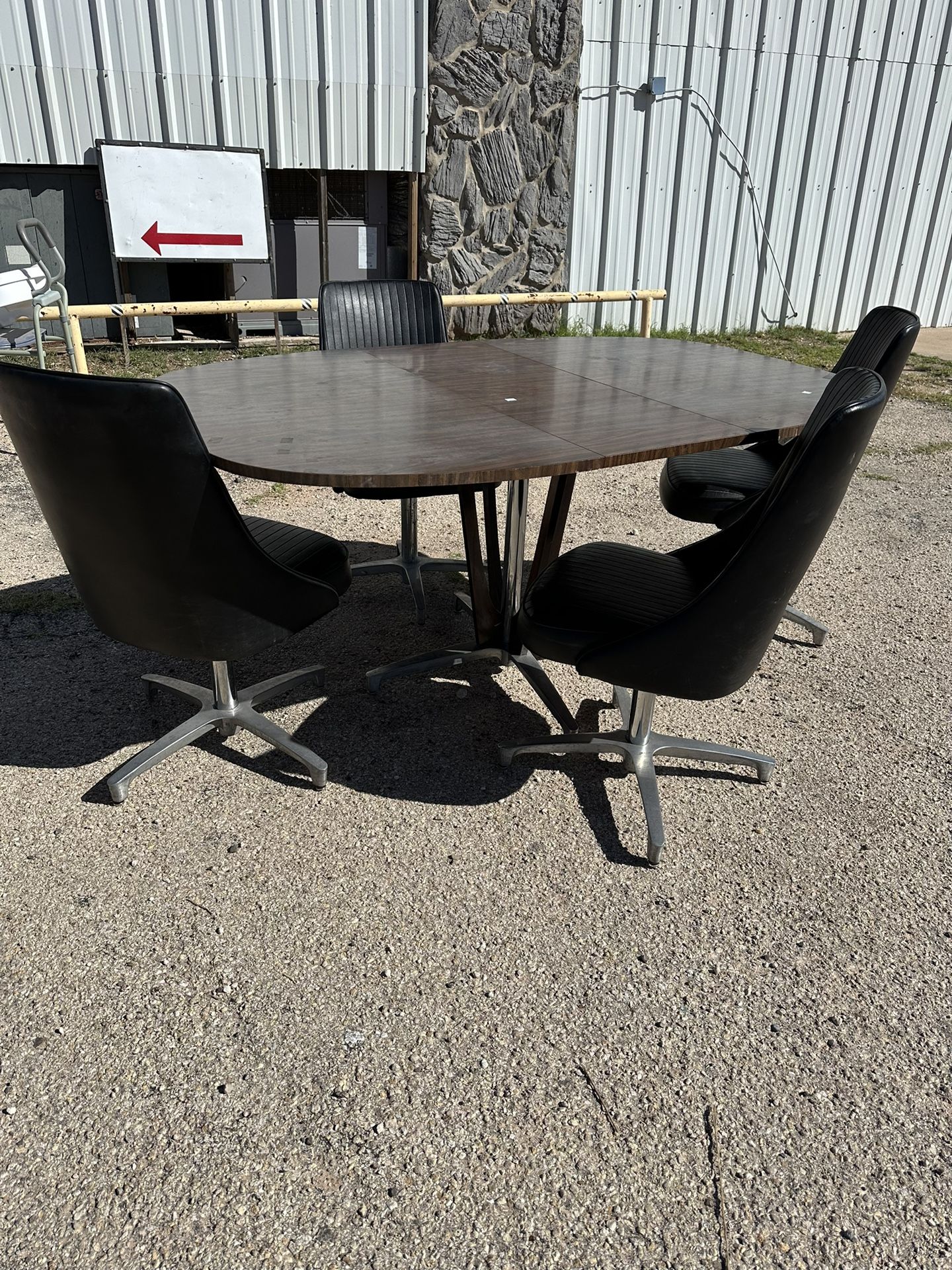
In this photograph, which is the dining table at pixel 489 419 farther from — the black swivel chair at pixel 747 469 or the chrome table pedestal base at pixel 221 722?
the chrome table pedestal base at pixel 221 722

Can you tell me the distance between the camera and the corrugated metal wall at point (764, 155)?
7.52 m

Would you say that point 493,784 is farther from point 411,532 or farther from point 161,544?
point 411,532

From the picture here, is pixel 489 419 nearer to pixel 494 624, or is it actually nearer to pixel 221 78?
pixel 494 624

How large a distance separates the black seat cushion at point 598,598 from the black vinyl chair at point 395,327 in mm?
1029

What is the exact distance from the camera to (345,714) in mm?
2826

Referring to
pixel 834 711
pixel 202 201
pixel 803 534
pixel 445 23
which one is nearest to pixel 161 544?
pixel 803 534

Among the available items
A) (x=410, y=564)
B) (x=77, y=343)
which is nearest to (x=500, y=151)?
(x=77, y=343)

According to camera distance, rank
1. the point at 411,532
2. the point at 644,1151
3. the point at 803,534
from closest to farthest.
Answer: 1. the point at 644,1151
2. the point at 803,534
3. the point at 411,532

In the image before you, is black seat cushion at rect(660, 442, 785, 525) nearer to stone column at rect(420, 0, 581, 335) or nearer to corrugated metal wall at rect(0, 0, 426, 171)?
stone column at rect(420, 0, 581, 335)

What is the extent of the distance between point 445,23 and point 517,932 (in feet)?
22.2

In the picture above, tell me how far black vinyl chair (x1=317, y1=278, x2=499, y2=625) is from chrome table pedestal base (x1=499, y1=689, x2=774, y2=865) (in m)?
0.98

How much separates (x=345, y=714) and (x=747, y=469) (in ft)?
5.34

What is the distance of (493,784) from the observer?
2508 mm

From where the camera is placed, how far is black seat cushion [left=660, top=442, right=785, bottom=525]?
311cm
